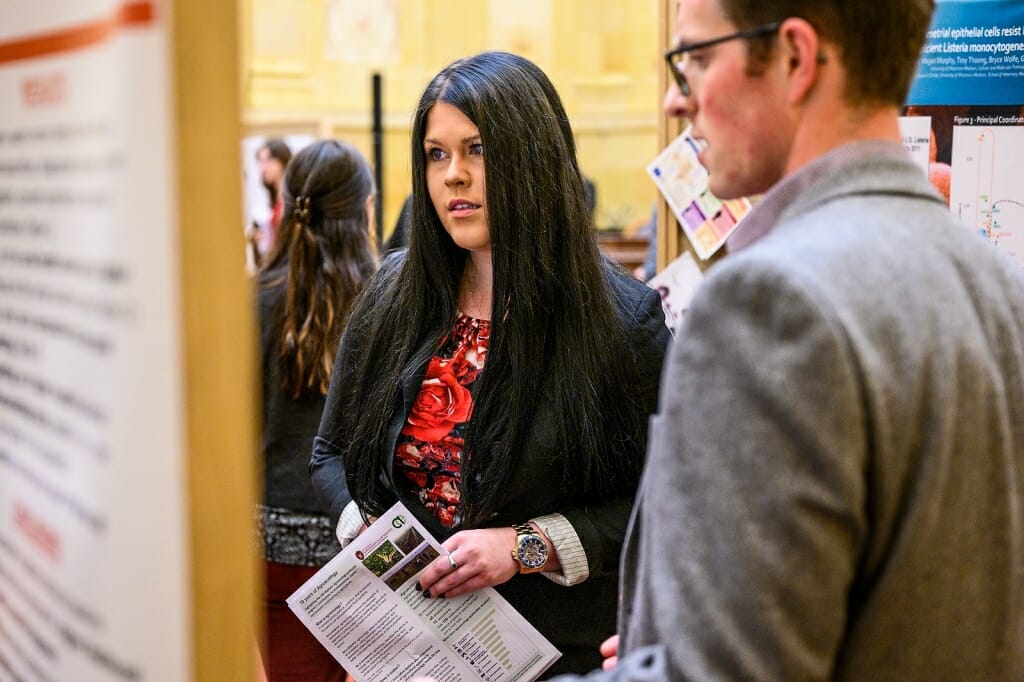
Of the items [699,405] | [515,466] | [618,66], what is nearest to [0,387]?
[699,405]

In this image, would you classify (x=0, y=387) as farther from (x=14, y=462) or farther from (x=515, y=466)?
(x=515, y=466)

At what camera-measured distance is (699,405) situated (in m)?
0.99

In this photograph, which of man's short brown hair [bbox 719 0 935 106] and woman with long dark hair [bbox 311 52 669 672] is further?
woman with long dark hair [bbox 311 52 669 672]

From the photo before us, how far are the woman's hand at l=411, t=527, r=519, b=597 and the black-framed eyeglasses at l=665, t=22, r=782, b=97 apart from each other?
36.7 inches

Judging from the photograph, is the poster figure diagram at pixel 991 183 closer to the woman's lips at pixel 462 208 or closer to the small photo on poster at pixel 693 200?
the small photo on poster at pixel 693 200

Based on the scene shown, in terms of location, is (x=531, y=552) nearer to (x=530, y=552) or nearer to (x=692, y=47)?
(x=530, y=552)

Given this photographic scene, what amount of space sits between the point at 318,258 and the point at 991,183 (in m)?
1.77

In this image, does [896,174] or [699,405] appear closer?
[699,405]

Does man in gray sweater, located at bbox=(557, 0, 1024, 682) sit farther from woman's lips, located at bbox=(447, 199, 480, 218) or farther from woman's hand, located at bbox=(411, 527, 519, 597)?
woman's lips, located at bbox=(447, 199, 480, 218)

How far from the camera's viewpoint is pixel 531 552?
191 centimetres

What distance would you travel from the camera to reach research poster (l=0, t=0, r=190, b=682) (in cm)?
84

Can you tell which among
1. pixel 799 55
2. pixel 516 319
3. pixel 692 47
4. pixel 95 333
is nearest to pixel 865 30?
pixel 799 55

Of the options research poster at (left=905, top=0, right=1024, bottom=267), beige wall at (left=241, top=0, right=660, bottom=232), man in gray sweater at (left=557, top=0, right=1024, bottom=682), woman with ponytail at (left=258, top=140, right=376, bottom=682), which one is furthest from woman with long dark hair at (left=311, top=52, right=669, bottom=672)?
beige wall at (left=241, top=0, right=660, bottom=232)

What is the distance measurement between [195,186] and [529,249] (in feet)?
3.98
